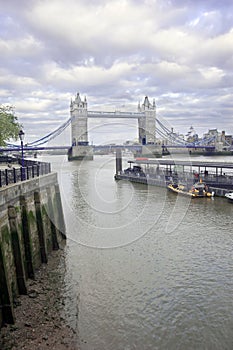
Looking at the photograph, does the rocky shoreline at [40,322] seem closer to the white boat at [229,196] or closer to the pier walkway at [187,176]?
the white boat at [229,196]

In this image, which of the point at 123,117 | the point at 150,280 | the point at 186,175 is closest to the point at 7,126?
the point at 150,280

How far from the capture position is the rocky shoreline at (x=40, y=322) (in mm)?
8773

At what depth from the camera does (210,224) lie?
21766 mm

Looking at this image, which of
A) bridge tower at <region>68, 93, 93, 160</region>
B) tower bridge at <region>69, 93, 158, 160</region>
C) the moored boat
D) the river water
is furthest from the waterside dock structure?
bridge tower at <region>68, 93, 93, 160</region>

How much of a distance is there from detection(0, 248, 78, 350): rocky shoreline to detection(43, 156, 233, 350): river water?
1.16ft

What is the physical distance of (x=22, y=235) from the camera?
39.4 ft

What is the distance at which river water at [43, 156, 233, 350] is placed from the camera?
942 centimetres

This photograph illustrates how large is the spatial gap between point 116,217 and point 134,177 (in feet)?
79.5

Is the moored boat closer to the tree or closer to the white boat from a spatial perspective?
the white boat

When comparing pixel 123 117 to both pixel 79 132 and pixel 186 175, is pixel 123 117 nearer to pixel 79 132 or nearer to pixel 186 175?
pixel 79 132

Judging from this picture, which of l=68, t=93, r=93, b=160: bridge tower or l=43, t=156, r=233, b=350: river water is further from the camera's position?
l=68, t=93, r=93, b=160: bridge tower

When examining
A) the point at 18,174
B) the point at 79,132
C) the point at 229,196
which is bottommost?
the point at 229,196

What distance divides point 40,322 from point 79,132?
107 metres

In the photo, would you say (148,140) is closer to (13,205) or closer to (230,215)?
(230,215)
